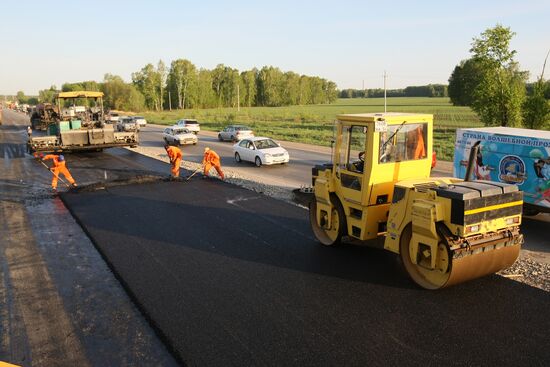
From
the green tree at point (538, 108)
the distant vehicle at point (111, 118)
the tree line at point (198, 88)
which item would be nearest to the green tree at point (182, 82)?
the tree line at point (198, 88)

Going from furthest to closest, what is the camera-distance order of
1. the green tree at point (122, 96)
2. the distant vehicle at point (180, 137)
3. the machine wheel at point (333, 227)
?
the green tree at point (122, 96)
the distant vehicle at point (180, 137)
the machine wheel at point (333, 227)

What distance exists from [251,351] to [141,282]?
2.88 metres

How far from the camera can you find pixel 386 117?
7.58 m

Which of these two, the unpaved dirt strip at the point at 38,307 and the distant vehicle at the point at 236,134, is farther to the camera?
the distant vehicle at the point at 236,134

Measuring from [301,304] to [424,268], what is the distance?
2.08 meters

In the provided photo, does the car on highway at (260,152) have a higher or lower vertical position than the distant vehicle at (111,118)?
lower

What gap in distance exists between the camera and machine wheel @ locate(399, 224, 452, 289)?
6527mm

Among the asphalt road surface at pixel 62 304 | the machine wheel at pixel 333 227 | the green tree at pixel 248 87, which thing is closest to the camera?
the asphalt road surface at pixel 62 304

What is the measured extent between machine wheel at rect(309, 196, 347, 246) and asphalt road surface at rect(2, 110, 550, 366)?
21 cm

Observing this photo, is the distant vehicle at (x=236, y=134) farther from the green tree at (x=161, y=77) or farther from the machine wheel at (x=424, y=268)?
the green tree at (x=161, y=77)

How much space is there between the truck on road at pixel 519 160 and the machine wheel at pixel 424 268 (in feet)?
16.6

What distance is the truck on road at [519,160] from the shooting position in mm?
10312

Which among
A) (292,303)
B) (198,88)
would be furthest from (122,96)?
(292,303)

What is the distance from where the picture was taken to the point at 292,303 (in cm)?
662
